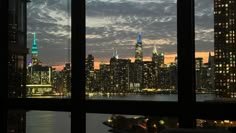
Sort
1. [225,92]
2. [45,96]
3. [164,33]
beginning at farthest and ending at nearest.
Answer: [45,96] → [164,33] → [225,92]

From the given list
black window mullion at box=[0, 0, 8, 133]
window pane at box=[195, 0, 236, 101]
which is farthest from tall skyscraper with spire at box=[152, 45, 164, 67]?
black window mullion at box=[0, 0, 8, 133]

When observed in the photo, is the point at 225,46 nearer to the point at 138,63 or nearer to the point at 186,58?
the point at 186,58

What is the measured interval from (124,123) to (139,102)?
10.7 inches

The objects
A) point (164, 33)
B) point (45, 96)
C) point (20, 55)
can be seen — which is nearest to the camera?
point (164, 33)

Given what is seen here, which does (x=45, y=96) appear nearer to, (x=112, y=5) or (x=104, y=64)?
(x=104, y=64)

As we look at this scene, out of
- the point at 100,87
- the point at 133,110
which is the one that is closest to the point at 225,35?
the point at 133,110

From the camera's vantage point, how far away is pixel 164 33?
3.13 meters

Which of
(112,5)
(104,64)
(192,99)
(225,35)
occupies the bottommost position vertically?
(192,99)

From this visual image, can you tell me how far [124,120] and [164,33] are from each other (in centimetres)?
87

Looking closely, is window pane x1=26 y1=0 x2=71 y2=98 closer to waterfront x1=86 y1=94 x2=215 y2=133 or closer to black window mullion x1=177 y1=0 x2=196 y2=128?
waterfront x1=86 y1=94 x2=215 y2=133

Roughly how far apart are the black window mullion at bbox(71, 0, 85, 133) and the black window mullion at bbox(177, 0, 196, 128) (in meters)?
0.97

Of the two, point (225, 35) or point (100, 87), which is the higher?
point (225, 35)

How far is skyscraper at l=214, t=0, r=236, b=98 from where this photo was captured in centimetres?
284

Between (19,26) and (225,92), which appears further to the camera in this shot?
(19,26)
